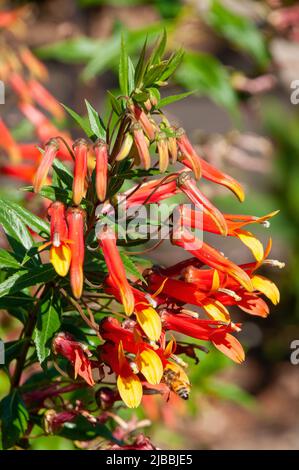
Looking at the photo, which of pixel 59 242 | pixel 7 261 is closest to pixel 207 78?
pixel 7 261

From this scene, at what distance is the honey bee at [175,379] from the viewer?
1312mm

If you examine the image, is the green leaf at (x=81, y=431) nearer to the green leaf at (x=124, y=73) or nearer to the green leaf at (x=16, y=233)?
the green leaf at (x=16, y=233)

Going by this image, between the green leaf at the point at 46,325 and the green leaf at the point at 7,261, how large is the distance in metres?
0.08

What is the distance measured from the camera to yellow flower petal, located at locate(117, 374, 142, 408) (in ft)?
4.16

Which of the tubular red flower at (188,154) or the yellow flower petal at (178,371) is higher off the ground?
the tubular red flower at (188,154)

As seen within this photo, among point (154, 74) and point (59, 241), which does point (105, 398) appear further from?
point (154, 74)

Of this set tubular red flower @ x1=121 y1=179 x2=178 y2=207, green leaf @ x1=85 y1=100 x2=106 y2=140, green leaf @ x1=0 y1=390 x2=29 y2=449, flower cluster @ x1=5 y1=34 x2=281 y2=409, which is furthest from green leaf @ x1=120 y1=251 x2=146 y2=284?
green leaf @ x1=0 y1=390 x2=29 y2=449

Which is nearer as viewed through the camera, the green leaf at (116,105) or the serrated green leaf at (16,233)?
the green leaf at (116,105)

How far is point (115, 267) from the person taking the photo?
1.26 m

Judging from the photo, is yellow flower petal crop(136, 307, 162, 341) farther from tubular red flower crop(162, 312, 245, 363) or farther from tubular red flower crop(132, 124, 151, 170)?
tubular red flower crop(132, 124, 151, 170)

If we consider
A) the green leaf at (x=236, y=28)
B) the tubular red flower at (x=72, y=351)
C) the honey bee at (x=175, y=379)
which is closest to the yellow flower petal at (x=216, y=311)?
the honey bee at (x=175, y=379)

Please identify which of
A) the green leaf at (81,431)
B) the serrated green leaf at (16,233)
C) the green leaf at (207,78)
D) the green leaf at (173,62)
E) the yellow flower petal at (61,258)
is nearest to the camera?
the yellow flower petal at (61,258)

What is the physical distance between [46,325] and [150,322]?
188 mm
